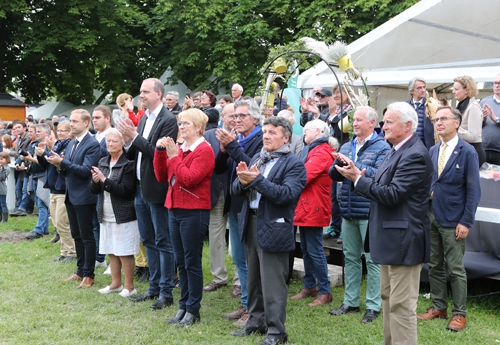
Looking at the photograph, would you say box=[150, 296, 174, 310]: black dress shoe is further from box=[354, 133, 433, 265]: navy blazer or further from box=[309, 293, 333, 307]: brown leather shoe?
box=[354, 133, 433, 265]: navy blazer

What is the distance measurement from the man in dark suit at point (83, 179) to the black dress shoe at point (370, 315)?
3297 millimetres

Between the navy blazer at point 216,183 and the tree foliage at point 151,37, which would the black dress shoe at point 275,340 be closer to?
the navy blazer at point 216,183

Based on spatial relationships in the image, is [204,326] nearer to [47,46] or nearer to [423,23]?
[423,23]

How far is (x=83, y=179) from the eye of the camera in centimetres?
701

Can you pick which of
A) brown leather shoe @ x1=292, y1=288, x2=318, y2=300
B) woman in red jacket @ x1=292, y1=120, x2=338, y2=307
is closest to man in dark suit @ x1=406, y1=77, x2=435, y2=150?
woman in red jacket @ x1=292, y1=120, x2=338, y2=307

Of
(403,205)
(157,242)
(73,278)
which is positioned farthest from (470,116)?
(73,278)

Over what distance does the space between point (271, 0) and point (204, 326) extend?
18.1 metres

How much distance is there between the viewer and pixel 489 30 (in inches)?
516

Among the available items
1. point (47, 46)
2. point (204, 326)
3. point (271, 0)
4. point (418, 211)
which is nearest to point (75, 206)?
point (204, 326)

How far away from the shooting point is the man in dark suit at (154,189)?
589cm

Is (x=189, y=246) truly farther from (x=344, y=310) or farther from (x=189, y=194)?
(x=344, y=310)

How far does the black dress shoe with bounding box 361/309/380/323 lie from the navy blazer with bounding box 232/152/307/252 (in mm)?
1279

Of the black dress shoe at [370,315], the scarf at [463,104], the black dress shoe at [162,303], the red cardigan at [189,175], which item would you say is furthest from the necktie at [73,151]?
the scarf at [463,104]

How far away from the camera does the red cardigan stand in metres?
5.31
